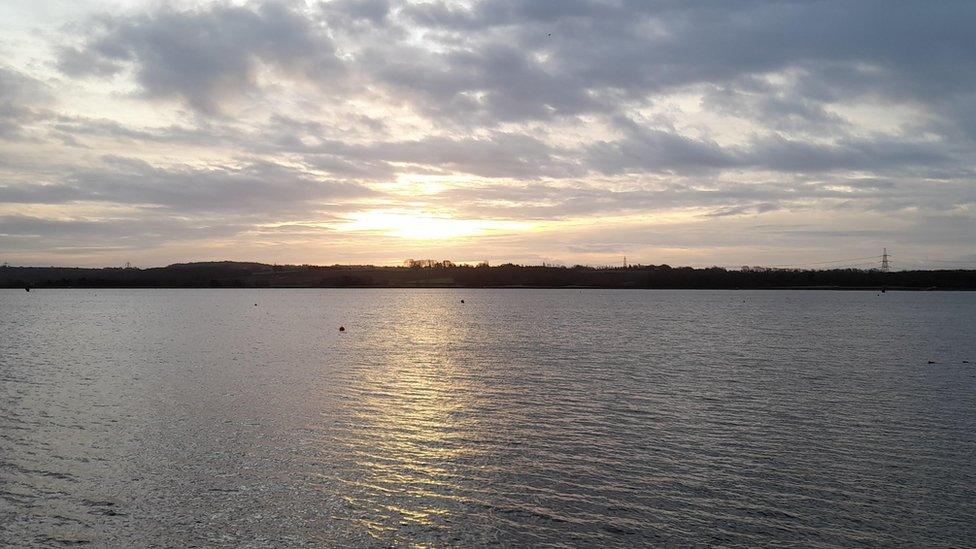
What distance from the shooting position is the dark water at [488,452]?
1590 cm

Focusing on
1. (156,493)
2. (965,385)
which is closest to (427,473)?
(156,493)

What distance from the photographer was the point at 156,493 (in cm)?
1827

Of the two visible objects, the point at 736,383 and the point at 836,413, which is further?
the point at 736,383

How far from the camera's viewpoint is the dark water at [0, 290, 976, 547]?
626 inches

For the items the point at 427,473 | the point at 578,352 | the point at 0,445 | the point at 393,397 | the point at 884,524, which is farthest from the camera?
the point at 578,352

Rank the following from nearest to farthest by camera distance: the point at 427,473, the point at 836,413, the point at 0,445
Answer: the point at 427,473 < the point at 0,445 < the point at 836,413

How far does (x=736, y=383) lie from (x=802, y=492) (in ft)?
65.1

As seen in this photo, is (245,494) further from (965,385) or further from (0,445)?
(965,385)

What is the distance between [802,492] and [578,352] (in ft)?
116

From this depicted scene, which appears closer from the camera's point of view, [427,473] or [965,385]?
[427,473]

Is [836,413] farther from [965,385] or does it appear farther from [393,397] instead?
[393,397]

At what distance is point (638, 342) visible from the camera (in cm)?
6209

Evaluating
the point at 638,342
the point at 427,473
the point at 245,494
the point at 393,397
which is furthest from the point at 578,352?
the point at 245,494

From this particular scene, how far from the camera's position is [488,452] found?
73.8 feet
